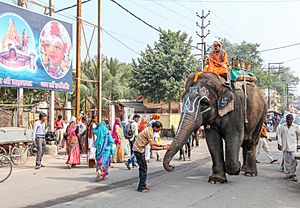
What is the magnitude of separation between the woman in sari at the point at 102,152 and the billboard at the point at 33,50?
5824 millimetres

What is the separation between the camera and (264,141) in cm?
1327

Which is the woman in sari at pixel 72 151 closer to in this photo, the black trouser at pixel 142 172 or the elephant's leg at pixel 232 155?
the black trouser at pixel 142 172

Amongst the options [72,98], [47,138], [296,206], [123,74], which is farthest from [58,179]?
[123,74]

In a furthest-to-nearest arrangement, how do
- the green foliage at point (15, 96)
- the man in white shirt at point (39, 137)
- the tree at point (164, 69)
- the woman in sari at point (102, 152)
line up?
1. the tree at point (164, 69)
2. the green foliage at point (15, 96)
3. the man in white shirt at point (39, 137)
4. the woman in sari at point (102, 152)

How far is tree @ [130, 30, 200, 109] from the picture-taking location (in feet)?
102

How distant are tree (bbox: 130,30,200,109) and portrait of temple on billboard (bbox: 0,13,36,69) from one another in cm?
1686

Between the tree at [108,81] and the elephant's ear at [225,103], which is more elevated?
the tree at [108,81]

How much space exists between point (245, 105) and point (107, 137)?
3.75 meters

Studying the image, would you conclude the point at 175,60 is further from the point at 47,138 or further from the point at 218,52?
the point at 218,52

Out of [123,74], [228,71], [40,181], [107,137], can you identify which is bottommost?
[40,181]

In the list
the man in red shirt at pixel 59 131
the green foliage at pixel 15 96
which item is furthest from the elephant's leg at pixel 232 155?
the green foliage at pixel 15 96

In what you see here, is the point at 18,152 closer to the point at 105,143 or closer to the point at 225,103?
the point at 105,143

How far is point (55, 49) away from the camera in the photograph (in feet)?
53.9

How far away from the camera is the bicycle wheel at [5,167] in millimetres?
9651
